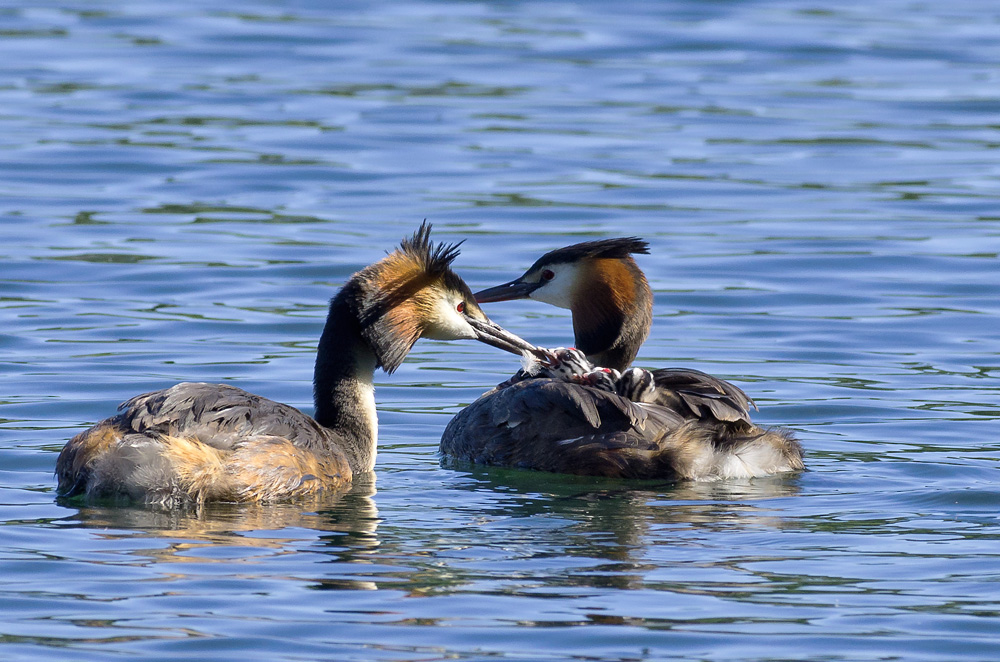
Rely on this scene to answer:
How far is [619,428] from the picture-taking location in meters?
8.09

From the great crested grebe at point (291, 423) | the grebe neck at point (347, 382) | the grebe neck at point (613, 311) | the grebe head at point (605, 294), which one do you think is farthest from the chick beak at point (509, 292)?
the grebe neck at point (347, 382)

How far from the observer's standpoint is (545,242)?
540 inches

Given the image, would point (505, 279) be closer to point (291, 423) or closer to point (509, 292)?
point (509, 292)

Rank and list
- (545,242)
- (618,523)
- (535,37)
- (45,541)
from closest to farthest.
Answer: (45,541), (618,523), (545,242), (535,37)

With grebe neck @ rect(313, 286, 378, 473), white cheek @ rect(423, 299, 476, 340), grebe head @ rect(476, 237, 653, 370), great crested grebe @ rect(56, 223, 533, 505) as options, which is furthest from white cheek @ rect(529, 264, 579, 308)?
grebe neck @ rect(313, 286, 378, 473)

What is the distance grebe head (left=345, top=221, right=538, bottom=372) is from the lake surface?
2.13ft

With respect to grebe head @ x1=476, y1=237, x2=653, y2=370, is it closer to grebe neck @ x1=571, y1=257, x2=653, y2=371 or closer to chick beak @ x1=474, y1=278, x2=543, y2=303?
grebe neck @ x1=571, y1=257, x2=653, y2=371

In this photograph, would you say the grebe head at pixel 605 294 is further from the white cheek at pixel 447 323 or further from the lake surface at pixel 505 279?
the white cheek at pixel 447 323

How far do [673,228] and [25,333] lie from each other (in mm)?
5389

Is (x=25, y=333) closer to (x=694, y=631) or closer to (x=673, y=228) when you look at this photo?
(x=673, y=228)

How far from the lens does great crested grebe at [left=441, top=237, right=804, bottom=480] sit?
8.01 metres

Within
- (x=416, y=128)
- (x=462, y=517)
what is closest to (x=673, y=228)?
(x=416, y=128)

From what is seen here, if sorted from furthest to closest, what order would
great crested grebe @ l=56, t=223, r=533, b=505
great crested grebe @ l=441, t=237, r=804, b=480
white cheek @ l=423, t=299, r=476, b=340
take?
white cheek @ l=423, t=299, r=476, b=340 → great crested grebe @ l=441, t=237, r=804, b=480 → great crested grebe @ l=56, t=223, r=533, b=505

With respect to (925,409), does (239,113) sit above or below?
above
